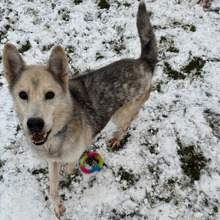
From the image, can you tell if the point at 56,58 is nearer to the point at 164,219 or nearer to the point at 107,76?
the point at 107,76

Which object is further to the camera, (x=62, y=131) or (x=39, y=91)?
(x=62, y=131)

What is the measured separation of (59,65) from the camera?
2838mm

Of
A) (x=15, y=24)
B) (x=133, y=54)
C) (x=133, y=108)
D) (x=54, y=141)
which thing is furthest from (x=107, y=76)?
(x=15, y=24)

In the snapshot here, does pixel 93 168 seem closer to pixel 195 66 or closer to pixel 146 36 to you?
pixel 146 36

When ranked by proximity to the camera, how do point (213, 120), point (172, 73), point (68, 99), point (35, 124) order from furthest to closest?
point (172, 73), point (213, 120), point (68, 99), point (35, 124)

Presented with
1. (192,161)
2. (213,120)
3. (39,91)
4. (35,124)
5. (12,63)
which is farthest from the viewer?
(213,120)

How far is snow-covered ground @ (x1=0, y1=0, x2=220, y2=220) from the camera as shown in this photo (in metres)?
3.76

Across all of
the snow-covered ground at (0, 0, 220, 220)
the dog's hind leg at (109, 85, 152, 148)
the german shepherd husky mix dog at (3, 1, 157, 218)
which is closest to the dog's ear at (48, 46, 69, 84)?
the german shepherd husky mix dog at (3, 1, 157, 218)

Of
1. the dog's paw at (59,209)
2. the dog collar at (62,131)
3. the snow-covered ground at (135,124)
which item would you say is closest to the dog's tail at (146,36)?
the snow-covered ground at (135,124)

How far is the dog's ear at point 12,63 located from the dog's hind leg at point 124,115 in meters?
1.74

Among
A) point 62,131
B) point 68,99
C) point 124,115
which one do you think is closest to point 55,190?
point 62,131

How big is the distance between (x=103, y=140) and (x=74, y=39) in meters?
2.78

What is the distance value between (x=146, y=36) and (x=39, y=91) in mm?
2050

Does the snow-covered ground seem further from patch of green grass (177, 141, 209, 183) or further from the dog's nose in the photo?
the dog's nose
